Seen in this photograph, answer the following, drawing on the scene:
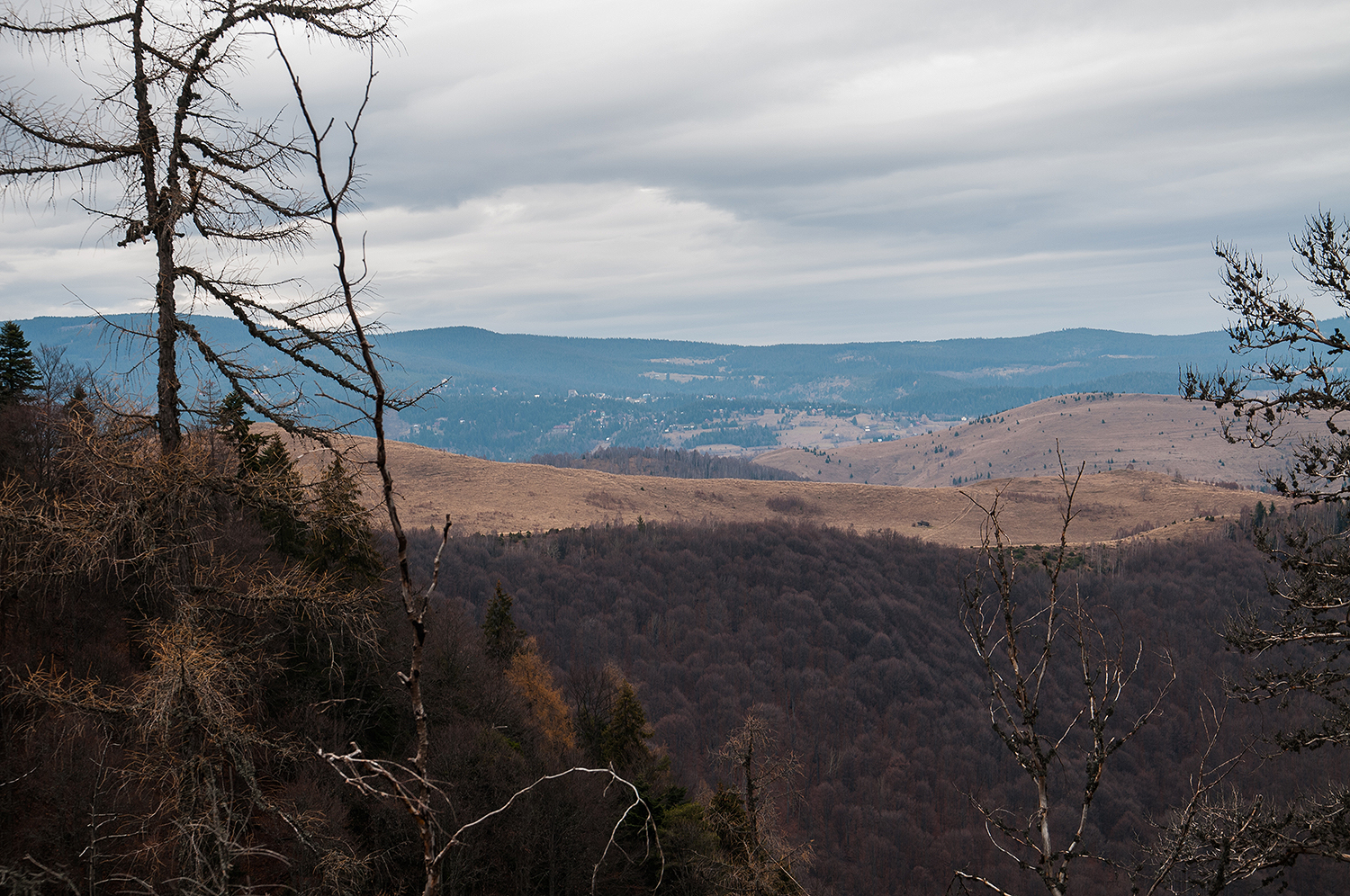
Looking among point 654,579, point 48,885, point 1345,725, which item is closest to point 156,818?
point 48,885

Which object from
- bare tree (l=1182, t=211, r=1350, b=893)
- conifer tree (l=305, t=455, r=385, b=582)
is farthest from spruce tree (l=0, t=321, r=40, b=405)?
bare tree (l=1182, t=211, r=1350, b=893)

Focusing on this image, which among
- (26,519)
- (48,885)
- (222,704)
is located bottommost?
(48,885)

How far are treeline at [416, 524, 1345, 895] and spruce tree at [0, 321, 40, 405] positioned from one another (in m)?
58.1

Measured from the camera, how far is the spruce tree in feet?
85.7

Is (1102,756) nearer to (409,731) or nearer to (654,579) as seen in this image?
(409,731)

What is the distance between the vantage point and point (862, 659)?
120 m

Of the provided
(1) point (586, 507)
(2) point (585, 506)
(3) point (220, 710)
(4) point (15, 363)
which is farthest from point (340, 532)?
(2) point (585, 506)

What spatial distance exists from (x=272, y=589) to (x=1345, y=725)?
14142 mm

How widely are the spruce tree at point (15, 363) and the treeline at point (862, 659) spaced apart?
5806 centimetres

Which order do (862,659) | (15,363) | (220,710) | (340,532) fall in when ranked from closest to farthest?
(220,710) < (340,532) < (15,363) < (862,659)

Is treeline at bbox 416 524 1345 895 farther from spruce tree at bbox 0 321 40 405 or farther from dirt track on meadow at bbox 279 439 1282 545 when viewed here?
spruce tree at bbox 0 321 40 405

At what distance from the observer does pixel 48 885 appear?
38.1ft

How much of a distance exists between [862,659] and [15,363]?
110 m

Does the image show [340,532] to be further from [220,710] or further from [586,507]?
[586,507]
